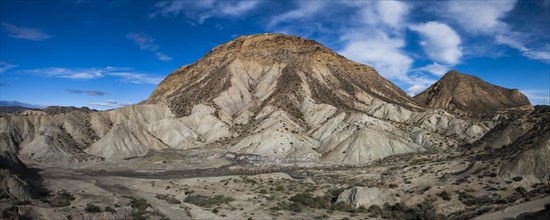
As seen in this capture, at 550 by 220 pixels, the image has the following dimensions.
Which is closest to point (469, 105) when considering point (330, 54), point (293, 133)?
point (330, 54)

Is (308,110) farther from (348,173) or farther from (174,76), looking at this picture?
(174,76)

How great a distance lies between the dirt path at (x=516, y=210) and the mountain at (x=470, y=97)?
120575 millimetres

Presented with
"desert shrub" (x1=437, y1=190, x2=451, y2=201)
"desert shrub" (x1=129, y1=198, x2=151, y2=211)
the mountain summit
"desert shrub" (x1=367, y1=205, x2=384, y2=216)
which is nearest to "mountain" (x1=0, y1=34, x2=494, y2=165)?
the mountain summit

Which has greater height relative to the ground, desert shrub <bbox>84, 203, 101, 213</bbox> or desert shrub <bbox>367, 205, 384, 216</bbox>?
desert shrub <bbox>367, 205, 384, 216</bbox>

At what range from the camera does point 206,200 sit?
124ft

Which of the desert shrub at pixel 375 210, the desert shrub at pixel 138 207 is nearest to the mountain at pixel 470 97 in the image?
the desert shrub at pixel 375 210

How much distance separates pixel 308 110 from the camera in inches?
3863

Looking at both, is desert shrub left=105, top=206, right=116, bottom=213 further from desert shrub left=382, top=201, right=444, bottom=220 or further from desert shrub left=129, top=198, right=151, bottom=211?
desert shrub left=382, top=201, right=444, bottom=220

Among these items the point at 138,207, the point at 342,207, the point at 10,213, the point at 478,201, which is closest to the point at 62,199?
the point at 138,207

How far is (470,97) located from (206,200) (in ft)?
432

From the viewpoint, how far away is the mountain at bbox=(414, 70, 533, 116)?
142875 millimetres

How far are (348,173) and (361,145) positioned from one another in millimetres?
14314

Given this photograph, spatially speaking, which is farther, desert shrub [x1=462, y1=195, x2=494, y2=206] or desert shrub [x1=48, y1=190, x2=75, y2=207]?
desert shrub [x1=48, y1=190, x2=75, y2=207]

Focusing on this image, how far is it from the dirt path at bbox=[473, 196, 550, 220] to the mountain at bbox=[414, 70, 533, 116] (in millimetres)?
120575
